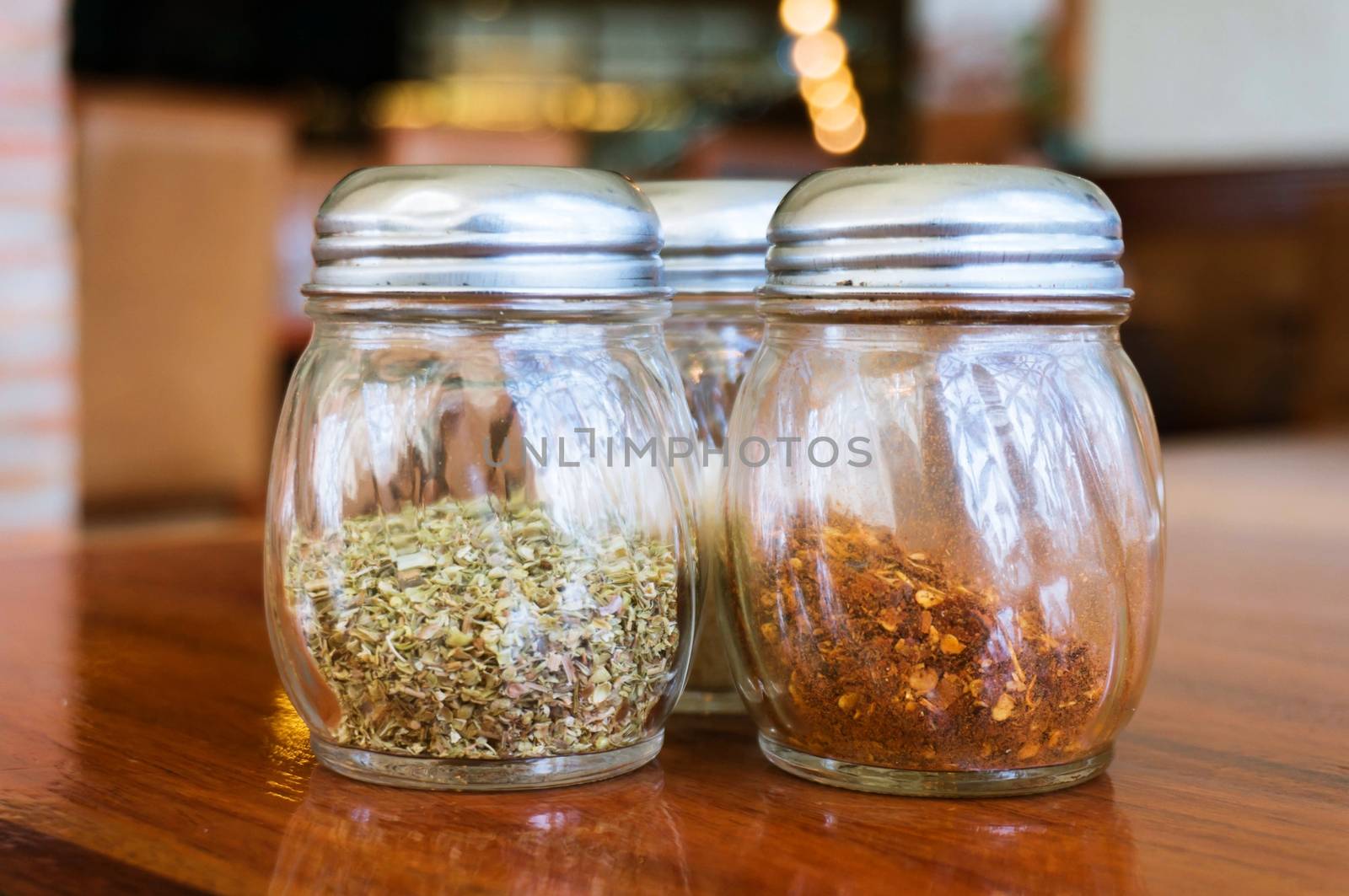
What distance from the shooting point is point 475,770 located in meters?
0.46

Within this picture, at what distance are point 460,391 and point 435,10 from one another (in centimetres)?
800

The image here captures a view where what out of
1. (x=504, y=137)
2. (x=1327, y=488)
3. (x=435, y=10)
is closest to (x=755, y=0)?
(x=435, y=10)

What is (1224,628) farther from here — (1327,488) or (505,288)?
(1327,488)

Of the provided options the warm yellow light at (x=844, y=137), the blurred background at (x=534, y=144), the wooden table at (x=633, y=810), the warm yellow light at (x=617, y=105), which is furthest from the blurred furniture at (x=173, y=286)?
the warm yellow light at (x=617, y=105)

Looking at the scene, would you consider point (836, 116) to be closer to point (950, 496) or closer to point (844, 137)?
point (844, 137)

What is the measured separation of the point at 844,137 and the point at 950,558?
23.1 ft

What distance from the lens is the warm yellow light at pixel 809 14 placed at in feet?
25.8

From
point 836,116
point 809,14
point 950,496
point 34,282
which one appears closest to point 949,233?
point 950,496

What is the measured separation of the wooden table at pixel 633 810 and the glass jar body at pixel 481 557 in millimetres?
20

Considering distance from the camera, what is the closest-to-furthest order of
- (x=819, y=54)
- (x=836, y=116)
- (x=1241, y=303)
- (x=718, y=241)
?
1. (x=718, y=241)
2. (x=1241, y=303)
3. (x=836, y=116)
4. (x=819, y=54)

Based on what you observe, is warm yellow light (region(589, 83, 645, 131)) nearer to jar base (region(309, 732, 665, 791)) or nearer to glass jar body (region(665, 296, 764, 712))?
glass jar body (region(665, 296, 764, 712))

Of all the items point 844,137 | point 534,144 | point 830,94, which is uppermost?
point 830,94

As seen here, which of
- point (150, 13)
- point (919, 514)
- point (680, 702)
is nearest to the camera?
point (919, 514)

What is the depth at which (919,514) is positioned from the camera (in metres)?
0.46
